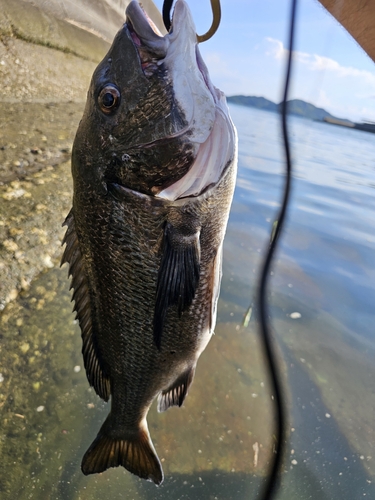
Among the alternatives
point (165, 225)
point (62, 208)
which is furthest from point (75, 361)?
point (62, 208)

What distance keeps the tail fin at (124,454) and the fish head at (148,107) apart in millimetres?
1101

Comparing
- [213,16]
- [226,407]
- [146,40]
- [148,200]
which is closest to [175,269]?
[148,200]

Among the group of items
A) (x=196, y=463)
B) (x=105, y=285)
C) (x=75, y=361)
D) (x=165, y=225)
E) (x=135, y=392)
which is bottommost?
(x=196, y=463)

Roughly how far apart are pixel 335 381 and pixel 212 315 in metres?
1.51

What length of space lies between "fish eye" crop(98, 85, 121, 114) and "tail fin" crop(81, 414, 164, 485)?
131 centimetres

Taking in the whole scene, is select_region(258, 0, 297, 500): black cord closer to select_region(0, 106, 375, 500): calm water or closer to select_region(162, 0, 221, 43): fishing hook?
select_region(0, 106, 375, 500): calm water

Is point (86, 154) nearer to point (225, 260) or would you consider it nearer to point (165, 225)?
point (165, 225)

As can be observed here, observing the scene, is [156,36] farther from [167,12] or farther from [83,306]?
[83,306]

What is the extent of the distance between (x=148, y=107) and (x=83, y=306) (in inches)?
34.1

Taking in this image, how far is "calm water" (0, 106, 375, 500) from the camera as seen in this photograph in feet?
5.59

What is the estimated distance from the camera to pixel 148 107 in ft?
3.83

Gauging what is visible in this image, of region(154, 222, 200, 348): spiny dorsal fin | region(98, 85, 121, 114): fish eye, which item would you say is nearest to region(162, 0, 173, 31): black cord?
region(98, 85, 121, 114): fish eye

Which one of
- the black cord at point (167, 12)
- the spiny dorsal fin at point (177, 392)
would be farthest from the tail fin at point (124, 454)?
the black cord at point (167, 12)

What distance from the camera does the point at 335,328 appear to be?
3.06m
